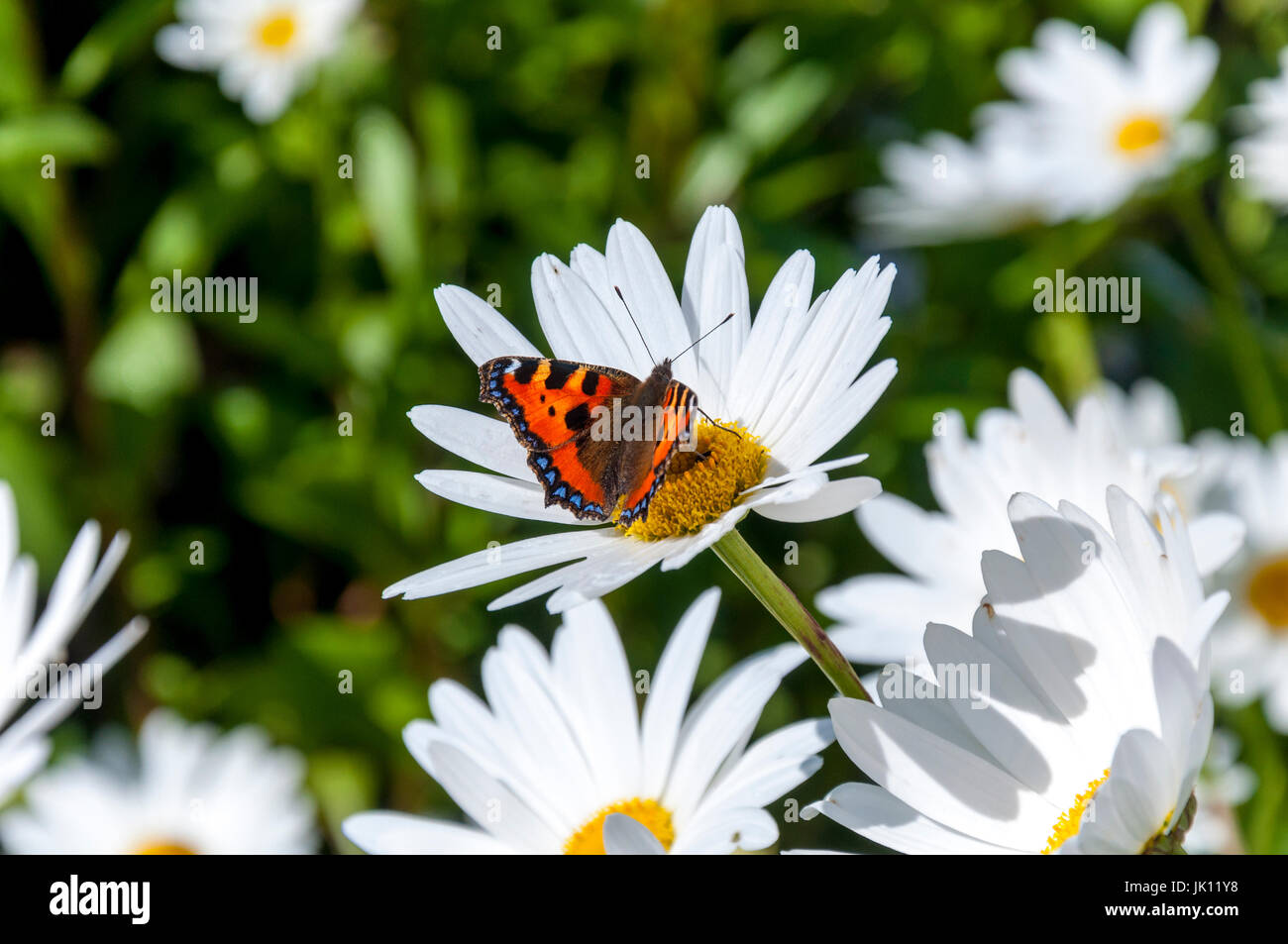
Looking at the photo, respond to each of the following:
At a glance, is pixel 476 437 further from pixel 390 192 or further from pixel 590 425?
pixel 390 192

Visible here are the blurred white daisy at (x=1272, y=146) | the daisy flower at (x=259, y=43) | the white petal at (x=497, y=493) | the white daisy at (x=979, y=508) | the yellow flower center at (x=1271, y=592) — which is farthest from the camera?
the daisy flower at (x=259, y=43)

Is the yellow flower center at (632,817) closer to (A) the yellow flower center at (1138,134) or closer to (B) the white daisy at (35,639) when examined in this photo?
(B) the white daisy at (35,639)

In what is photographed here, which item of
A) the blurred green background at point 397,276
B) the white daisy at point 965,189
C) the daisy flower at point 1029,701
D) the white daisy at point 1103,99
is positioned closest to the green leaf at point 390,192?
the blurred green background at point 397,276

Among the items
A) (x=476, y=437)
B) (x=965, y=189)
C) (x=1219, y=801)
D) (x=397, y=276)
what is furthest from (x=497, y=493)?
(x=965, y=189)

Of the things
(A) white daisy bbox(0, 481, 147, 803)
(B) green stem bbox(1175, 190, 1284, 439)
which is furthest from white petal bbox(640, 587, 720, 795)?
(B) green stem bbox(1175, 190, 1284, 439)

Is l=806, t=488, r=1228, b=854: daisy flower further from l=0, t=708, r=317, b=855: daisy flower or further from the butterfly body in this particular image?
l=0, t=708, r=317, b=855: daisy flower

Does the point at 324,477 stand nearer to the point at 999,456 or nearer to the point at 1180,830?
the point at 999,456
